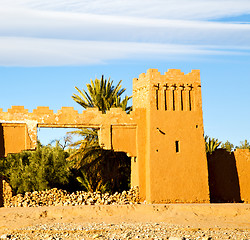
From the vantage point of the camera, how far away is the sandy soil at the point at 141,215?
21.4 meters

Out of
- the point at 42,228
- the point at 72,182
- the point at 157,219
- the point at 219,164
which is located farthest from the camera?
the point at 72,182

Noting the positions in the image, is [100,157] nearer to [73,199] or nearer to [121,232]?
[73,199]

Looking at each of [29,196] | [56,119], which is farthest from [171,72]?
[29,196]

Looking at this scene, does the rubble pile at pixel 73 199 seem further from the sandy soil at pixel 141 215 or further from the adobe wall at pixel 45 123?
the sandy soil at pixel 141 215

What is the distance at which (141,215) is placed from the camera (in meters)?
22.4

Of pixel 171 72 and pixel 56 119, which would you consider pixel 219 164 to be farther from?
pixel 56 119

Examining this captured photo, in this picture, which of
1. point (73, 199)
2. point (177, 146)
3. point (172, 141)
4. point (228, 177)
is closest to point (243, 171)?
point (228, 177)

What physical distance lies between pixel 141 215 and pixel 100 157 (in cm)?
768

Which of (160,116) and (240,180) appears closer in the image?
(160,116)

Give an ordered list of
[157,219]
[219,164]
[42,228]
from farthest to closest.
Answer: [219,164]
[157,219]
[42,228]

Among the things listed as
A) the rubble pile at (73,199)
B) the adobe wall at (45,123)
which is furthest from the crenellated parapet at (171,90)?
the rubble pile at (73,199)

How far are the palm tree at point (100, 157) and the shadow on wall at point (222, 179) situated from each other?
17.9ft

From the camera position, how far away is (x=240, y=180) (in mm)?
27531

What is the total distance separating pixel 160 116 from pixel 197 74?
3.13 meters
